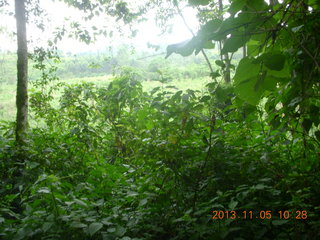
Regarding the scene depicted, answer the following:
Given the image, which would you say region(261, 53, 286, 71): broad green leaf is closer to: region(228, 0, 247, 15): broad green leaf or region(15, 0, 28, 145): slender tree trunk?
region(228, 0, 247, 15): broad green leaf

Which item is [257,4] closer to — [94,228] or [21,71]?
[94,228]

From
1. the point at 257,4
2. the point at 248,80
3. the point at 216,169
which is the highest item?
the point at 257,4

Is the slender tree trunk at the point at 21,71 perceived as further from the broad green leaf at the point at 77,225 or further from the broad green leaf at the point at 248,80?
the broad green leaf at the point at 248,80

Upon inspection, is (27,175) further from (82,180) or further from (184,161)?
(184,161)

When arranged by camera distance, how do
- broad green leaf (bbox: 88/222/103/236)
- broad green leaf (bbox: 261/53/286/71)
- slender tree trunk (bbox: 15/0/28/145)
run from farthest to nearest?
slender tree trunk (bbox: 15/0/28/145), broad green leaf (bbox: 88/222/103/236), broad green leaf (bbox: 261/53/286/71)

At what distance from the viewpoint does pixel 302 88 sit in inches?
25.2

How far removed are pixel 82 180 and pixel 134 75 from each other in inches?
60.6

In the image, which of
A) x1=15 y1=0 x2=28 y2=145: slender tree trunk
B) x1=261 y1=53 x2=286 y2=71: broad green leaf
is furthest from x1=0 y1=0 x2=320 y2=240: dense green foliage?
x1=15 y1=0 x2=28 y2=145: slender tree trunk

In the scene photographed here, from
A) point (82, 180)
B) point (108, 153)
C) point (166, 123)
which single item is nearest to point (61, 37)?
point (108, 153)

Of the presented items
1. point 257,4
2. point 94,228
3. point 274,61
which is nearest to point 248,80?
point 274,61
